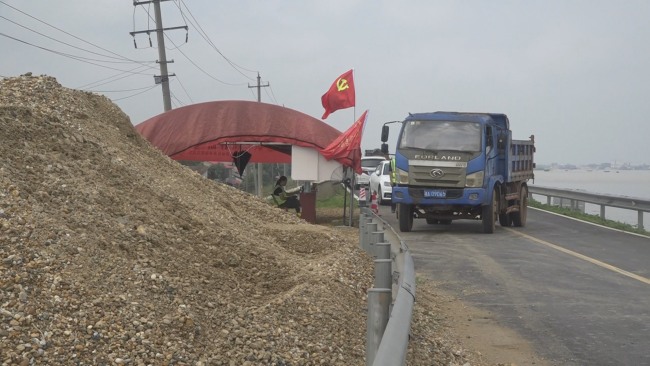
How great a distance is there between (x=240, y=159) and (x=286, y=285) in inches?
784

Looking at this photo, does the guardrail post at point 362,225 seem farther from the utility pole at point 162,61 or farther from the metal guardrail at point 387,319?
the utility pole at point 162,61

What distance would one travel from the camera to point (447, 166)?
19281mm

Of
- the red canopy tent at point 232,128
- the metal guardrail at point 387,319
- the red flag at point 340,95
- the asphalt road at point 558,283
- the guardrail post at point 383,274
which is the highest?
the red flag at point 340,95

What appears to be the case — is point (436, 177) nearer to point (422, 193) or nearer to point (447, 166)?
point (447, 166)

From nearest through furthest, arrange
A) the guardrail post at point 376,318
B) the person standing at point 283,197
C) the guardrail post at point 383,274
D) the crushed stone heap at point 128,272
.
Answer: the guardrail post at point 376,318 → the crushed stone heap at point 128,272 → the guardrail post at point 383,274 → the person standing at point 283,197

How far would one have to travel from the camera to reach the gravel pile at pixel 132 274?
491 centimetres

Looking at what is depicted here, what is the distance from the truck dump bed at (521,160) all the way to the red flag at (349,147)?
4.10m

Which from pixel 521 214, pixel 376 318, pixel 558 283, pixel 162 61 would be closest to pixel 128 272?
pixel 376 318

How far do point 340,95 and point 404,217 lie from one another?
361 centimetres

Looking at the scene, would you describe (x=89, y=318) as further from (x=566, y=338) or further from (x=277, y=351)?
(x=566, y=338)

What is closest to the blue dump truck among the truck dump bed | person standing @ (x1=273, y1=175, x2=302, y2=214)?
the truck dump bed

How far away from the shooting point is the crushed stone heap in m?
4.90

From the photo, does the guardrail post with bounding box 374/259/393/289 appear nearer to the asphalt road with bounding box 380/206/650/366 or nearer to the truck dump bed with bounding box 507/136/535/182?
the asphalt road with bounding box 380/206/650/366

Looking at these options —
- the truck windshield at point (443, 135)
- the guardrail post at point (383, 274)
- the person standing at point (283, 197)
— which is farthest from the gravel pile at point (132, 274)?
the person standing at point (283, 197)
